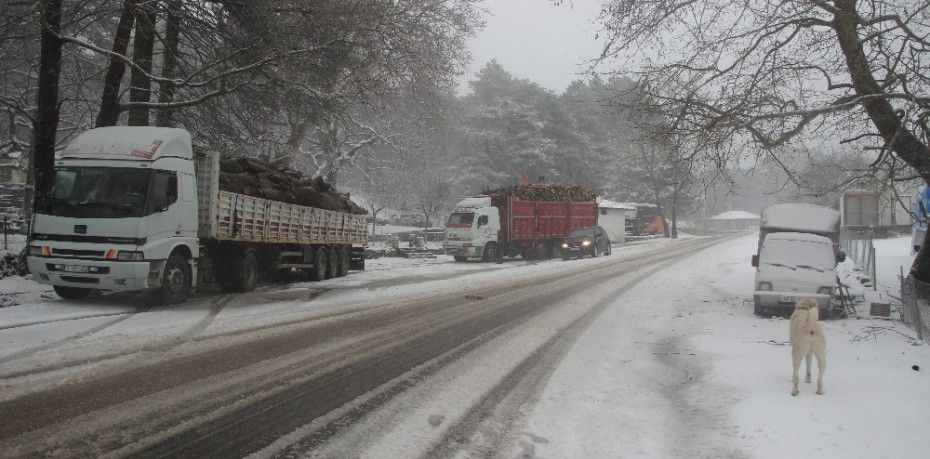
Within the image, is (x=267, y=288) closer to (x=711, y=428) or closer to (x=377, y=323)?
(x=377, y=323)

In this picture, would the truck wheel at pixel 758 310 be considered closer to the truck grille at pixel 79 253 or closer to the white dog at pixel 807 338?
the white dog at pixel 807 338

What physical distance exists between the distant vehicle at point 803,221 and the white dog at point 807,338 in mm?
11058

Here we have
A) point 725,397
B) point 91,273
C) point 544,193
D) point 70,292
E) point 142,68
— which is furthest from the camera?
point 544,193

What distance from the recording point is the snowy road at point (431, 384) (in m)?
4.63

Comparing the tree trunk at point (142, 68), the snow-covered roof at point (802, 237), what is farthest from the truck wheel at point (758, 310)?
the tree trunk at point (142, 68)

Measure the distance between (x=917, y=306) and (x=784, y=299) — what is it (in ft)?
8.36

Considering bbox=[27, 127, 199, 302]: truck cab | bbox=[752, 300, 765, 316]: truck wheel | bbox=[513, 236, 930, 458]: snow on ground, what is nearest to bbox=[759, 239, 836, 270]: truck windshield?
bbox=[752, 300, 765, 316]: truck wheel

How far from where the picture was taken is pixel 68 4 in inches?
492

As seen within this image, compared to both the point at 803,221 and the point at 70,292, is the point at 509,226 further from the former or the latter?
the point at 70,292

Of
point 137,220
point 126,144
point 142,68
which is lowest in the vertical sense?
point 137,220

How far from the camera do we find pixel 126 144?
38.6 feet

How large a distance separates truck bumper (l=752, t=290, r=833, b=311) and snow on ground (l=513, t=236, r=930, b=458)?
3.74ft

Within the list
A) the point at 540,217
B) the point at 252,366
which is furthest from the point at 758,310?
the point at 540,217

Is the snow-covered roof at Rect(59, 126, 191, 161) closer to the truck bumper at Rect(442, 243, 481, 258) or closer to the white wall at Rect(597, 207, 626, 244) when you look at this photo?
the truck bumper at Rect(442, 243, 481, 258)
